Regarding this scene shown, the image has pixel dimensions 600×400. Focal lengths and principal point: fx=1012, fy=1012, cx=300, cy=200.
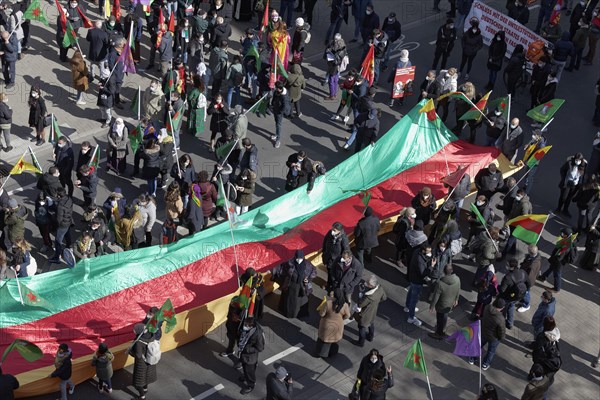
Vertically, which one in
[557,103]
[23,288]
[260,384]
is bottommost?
[260,384]

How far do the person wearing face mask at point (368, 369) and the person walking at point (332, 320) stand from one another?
1.22 meters

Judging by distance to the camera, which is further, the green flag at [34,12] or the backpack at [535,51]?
the backpack at [535,51]

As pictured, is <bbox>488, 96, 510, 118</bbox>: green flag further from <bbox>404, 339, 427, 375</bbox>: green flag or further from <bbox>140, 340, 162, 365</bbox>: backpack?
<bbox>140, 340, 162, 365</bbox>: backpack

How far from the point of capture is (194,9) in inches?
1073

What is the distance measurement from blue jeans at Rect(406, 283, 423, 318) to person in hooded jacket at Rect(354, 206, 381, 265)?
1.17 m

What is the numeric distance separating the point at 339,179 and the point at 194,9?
28.3ft

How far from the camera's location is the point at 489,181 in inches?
813

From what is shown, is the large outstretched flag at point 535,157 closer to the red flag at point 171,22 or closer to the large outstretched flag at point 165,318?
the large outstretched flag at point 165,318

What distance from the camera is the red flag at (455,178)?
67.1ft

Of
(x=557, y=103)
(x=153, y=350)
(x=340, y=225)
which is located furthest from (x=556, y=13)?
(x=153, y=350)

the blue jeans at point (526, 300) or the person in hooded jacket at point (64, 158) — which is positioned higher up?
the person in hooded jacket at point (64, 158)

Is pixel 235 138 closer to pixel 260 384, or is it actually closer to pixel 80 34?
pixel 260 384

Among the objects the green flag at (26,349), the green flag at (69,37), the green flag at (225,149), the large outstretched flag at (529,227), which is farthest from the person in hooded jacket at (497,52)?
the green flag at (26,349)

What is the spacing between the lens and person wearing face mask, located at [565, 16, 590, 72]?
27.0 meters
